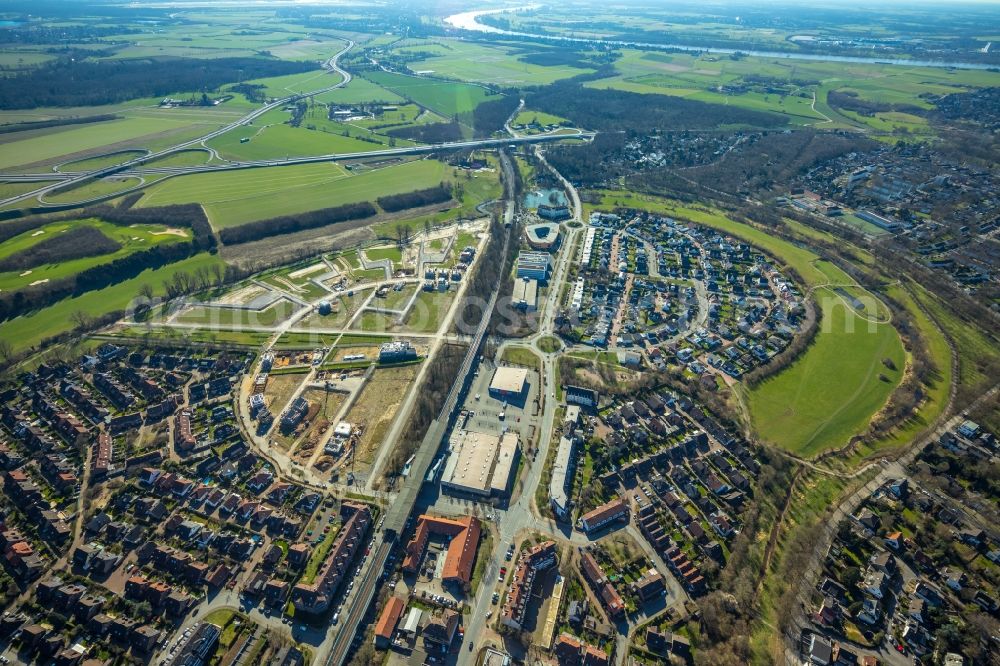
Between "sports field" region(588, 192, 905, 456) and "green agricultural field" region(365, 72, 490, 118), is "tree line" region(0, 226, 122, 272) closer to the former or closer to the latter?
"sports field" region(588, 192, 905, 456)

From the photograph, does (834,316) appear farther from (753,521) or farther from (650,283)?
(753,521)

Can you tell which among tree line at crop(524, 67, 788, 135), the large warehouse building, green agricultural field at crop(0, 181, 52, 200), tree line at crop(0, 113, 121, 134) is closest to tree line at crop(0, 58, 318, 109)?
tree line at crop(0, 113, 121, 134)

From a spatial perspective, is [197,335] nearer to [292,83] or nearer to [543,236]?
[543,236]

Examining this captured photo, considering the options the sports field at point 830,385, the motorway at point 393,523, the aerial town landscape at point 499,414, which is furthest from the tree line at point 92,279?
the sports field at point 830,385

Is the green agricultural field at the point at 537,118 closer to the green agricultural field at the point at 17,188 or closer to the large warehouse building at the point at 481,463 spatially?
the green agricultural field at the point at 17,188

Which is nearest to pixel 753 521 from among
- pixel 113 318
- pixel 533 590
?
pixel 533 590

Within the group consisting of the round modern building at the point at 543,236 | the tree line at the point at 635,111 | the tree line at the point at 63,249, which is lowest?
the tree line at the point at 63,249
